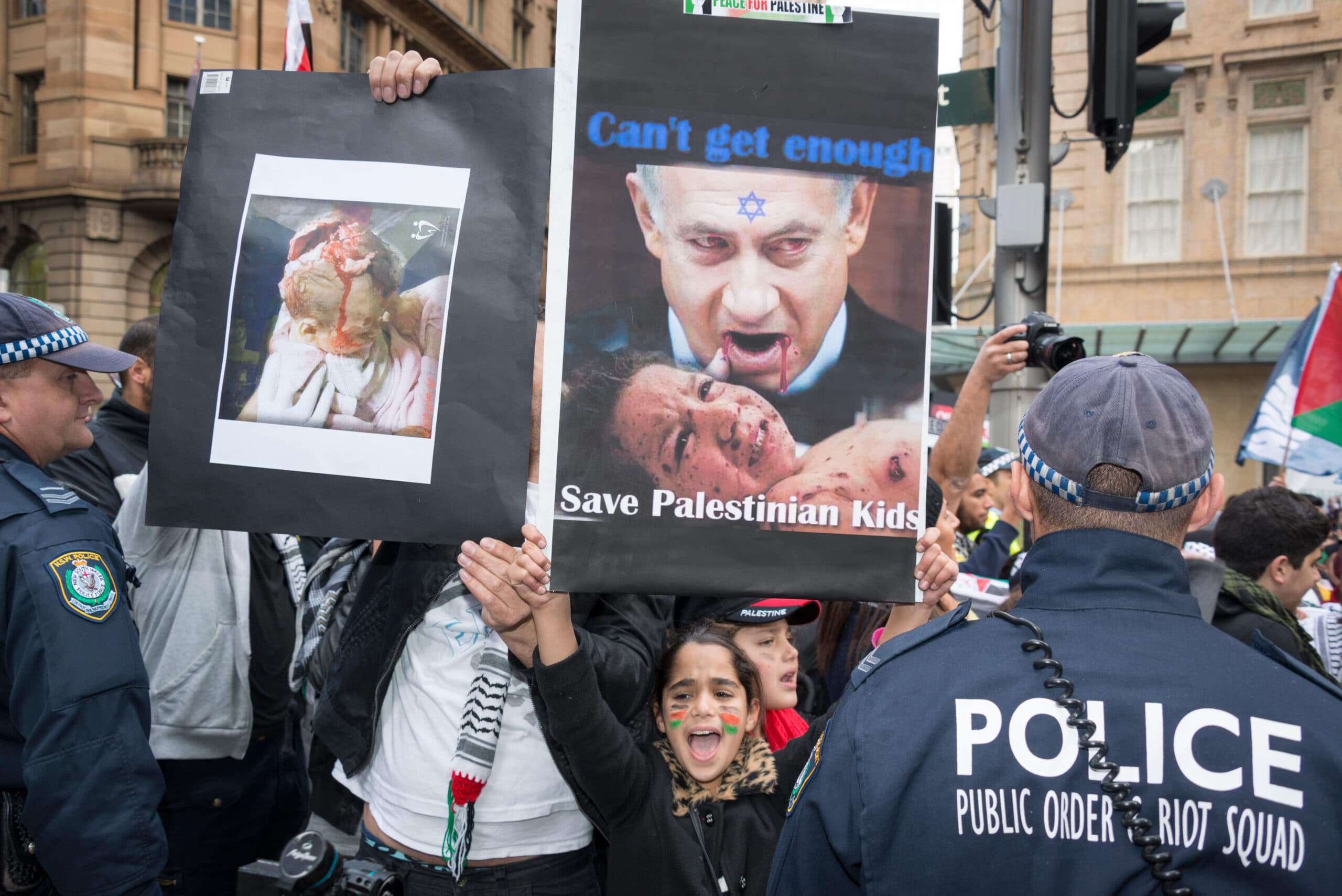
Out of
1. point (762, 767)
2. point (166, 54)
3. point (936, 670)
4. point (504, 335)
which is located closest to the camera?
point (936, 670)

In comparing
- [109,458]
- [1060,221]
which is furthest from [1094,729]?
[1060,221]

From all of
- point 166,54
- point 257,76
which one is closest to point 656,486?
point 257,76

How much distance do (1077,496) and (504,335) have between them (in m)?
1.07

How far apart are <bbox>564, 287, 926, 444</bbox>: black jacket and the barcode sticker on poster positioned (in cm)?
97

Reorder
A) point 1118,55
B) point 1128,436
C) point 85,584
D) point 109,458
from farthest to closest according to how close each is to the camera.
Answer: point 1118,55 → point 109,458 → point 85,584 → point 1128,436

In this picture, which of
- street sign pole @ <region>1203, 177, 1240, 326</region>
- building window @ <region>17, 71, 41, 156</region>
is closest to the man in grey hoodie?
street sign pole @ <region>1203, 177, 1240, 326</region>

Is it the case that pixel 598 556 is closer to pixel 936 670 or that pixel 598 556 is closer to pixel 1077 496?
pixel 936 670

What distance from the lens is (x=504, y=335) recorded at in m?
1.95

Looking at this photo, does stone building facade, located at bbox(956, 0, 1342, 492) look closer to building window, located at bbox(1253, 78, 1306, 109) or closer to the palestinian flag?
building window, located at bbox(1253, 78, 1306, 109)

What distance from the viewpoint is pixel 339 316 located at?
201 centimetres

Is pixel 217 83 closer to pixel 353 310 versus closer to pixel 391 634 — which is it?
pixel 353 310

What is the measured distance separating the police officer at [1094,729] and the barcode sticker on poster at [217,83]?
1.73 meters

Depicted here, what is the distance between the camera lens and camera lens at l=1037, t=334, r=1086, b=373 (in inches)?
111

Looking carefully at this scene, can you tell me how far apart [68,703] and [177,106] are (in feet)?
94.7
